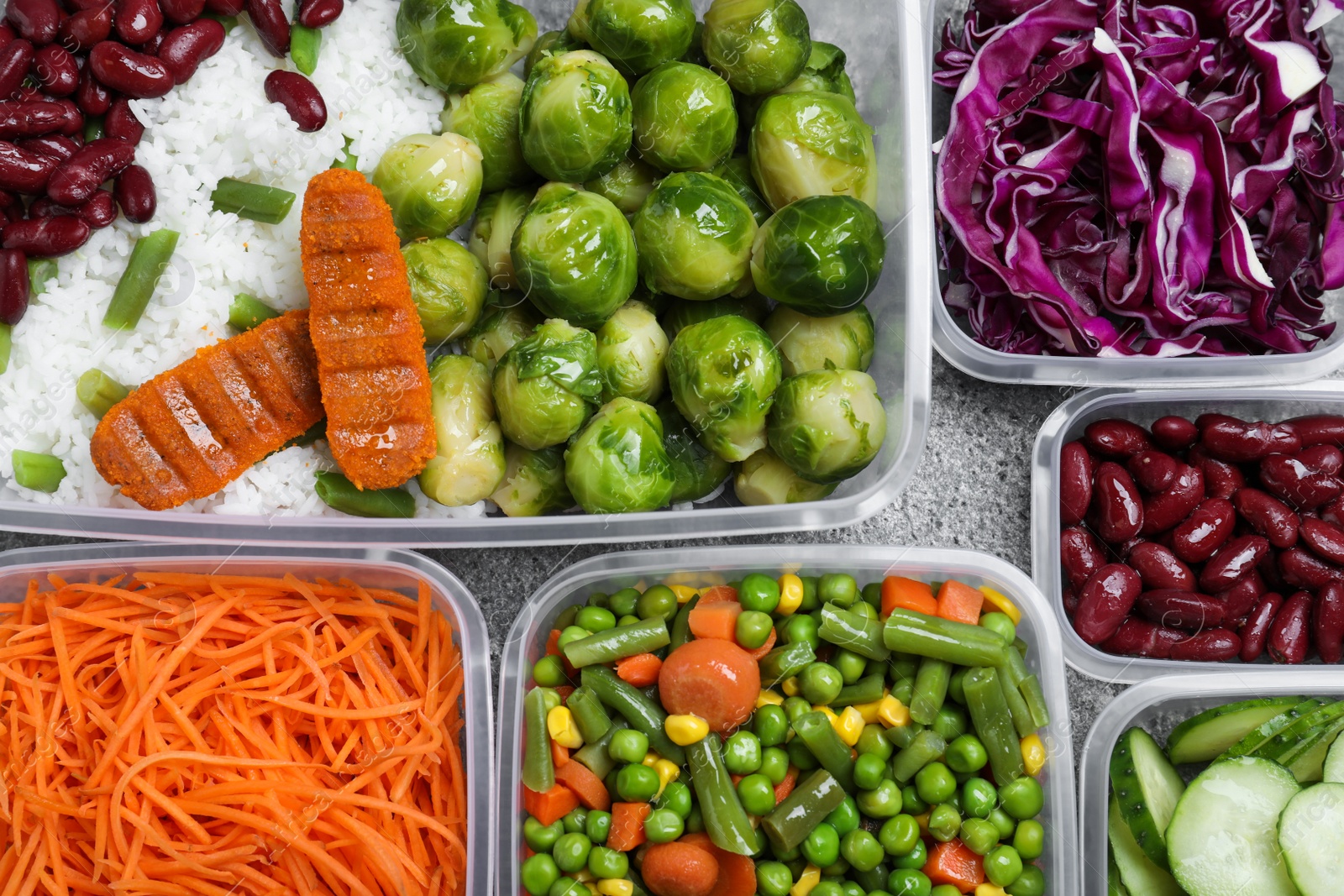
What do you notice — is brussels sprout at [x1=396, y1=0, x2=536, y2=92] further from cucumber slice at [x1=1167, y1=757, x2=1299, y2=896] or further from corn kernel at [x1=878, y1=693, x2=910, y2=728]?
cucumber slice at [x1=1167, y1=757, x2=1299, y2=896]

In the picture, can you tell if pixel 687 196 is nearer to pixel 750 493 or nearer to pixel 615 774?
pixel 750 493

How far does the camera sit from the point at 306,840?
1644 millimetres

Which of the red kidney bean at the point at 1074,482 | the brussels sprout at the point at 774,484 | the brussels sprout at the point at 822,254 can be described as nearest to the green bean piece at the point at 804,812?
the brussels sprout at the point at 774,484

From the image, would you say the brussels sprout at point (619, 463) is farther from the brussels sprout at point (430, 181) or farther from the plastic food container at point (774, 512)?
the brussels sprout at point (430, 181)

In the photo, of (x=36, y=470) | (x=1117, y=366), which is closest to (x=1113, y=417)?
(x=1117, y=366)

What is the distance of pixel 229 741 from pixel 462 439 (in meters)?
0.68

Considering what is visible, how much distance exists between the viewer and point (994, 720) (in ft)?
5.74

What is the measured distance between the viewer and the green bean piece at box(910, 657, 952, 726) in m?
1.76

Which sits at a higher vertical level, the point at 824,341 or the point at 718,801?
the point at 824,341

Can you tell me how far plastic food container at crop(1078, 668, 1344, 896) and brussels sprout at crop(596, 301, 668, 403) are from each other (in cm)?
117

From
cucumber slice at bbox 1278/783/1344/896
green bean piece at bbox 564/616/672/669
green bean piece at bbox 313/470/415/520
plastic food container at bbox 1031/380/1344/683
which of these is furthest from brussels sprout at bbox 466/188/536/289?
cucumber slice at bbox 1278/783/1344/896

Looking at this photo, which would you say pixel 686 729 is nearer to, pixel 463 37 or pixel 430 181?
pixel 430 181

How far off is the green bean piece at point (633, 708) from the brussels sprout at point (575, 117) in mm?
955

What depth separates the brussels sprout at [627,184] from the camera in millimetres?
1941
